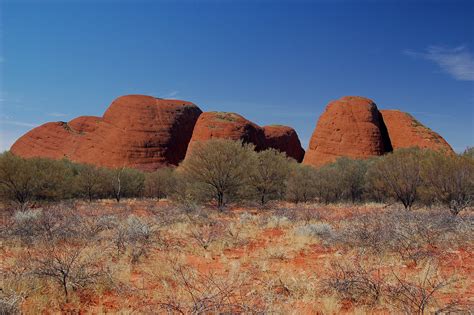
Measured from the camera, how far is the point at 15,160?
1864cm

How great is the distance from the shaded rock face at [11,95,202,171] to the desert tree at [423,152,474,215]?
3887 centimetres

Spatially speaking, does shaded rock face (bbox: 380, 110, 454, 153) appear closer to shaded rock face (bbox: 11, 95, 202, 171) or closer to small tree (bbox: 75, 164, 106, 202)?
shaded rock face (bbox: 11, 95, 202, 171)

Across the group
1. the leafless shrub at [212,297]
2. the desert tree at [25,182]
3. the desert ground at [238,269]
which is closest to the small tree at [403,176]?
the desert ground at [238,269]

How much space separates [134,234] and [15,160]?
1546cm

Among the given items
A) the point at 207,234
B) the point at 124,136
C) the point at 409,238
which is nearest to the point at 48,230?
the point at 207,234

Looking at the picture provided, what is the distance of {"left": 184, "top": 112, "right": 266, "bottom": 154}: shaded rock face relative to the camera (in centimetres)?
4697

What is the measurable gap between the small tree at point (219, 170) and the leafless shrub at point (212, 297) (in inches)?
537

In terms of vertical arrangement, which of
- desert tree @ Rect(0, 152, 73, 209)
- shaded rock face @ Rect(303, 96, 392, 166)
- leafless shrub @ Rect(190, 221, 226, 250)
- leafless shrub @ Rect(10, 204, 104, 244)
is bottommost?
leafless shrub @ Rect(190, 221, 226, 250)

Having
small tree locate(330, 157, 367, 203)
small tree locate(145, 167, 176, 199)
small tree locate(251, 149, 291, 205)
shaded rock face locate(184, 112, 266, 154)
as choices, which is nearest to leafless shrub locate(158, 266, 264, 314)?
small tree locate(251, 149, 291, 205)

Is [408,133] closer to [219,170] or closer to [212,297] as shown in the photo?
[219,170]

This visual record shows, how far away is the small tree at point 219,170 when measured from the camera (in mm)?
19250

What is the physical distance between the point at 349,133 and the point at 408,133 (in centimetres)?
836

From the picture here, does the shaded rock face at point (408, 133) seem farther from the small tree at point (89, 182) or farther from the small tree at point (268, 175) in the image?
the small tree at point (89, 182)

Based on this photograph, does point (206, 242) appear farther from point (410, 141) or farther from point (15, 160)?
point (410, 141)
